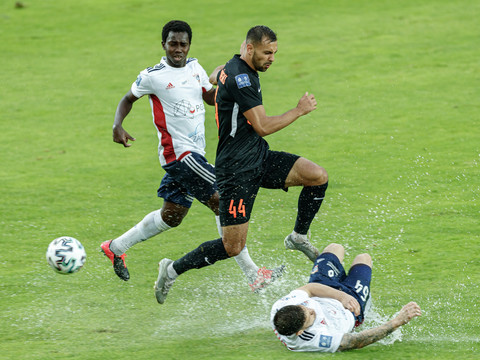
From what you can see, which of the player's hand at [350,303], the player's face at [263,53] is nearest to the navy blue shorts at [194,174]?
the player's face at [263,53]

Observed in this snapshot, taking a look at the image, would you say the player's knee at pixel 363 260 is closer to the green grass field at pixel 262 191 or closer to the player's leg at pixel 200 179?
the green grass field at pixel 262 191

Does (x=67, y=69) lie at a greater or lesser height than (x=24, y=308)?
greater

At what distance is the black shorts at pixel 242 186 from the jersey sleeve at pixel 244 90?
1.87 feet

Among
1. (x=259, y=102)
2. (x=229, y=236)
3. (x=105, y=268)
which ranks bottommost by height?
(x=105, y=268)

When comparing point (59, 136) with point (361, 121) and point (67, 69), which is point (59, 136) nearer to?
point (67, 69)

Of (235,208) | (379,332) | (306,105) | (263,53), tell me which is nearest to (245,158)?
(235,208)

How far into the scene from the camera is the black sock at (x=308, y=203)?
676 cm

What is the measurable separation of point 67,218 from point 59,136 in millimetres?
3202

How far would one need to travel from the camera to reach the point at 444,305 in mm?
6426

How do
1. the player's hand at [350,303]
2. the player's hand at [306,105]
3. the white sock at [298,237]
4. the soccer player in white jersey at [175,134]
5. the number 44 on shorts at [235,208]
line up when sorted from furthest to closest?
the soccer player in white jersey at [175,134] → the white sock at [298,237] → the number 44 on shorts at [235,208] → the player's hand at [306,105] → the player's hand at [350,303]

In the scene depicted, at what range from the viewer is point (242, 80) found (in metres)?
6.23

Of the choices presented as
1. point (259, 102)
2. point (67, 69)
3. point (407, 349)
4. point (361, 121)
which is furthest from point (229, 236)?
point (67, 69)

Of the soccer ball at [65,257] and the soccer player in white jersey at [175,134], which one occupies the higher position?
the soccer player in white jersey at [175,134]

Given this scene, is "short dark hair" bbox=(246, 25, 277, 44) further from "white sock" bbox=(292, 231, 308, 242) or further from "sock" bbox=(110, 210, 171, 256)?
"sock" bbox=(110, 210, 171, 256)
